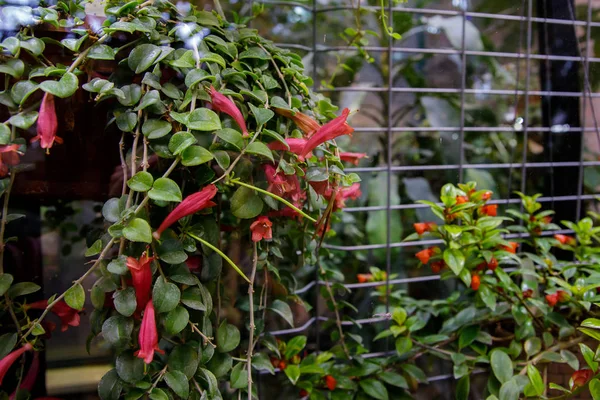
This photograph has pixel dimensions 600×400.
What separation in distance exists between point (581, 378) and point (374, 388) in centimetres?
32

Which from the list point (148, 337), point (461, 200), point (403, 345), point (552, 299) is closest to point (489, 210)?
point (461, 200)

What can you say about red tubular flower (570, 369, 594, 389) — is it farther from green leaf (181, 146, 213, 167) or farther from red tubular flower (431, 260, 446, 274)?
green leaf (181, 146, 213, 167)

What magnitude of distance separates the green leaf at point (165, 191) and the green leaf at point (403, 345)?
523 mm

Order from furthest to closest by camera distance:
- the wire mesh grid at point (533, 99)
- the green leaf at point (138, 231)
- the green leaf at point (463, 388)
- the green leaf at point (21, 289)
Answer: the wire mesh grid at point (533, 99)
the green leaf at point (463, 388)
the green leaf at point (21, 289)
the green leaf at point (138, 231)

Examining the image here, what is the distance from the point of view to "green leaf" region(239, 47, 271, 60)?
2.12 feet

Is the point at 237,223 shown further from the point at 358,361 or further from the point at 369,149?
the point at 369,149

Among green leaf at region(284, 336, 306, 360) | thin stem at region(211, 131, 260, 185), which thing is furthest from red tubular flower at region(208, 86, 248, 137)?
green leaf at region(284, 336, 306, 360)

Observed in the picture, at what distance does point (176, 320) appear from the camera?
519 millimetres

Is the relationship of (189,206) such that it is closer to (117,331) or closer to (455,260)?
(117,331)

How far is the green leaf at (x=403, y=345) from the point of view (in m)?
0.84

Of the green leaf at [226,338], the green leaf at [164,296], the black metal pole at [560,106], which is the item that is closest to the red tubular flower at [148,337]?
the green leaf at [164,296]

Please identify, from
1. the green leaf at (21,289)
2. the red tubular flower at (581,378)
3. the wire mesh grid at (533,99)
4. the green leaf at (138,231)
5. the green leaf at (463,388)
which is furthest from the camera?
the wire mesh grid at (533,99)

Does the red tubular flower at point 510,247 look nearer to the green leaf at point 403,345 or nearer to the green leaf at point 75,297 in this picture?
the green leaf at point 403,345

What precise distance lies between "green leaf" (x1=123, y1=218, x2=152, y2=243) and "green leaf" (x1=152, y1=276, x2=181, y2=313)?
0.06m
